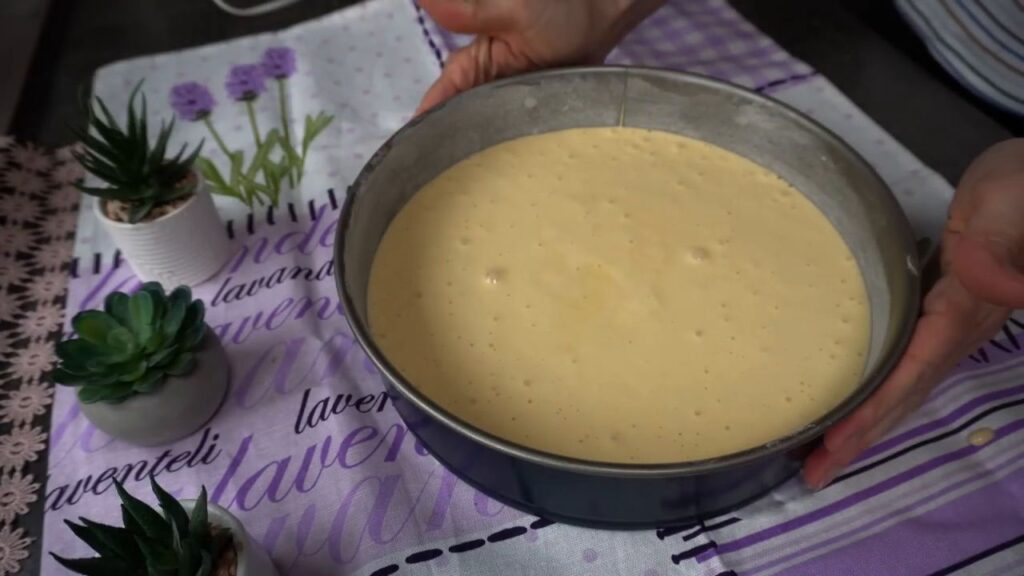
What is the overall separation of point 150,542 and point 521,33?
0.64 metres

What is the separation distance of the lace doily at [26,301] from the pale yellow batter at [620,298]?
1.11 ft

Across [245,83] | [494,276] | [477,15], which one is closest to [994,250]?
[494,276]

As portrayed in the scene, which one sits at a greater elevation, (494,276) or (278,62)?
(278,62)

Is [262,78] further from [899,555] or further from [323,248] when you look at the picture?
[899,555]

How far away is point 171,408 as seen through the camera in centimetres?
66

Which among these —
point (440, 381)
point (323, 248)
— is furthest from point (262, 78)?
point (440, 381)

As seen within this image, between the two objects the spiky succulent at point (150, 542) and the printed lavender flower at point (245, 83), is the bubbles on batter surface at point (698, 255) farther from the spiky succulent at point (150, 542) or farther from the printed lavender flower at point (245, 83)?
the printed lavender flower at point (245, 83)

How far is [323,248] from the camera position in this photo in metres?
0.88

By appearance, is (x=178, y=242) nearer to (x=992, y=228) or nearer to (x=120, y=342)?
(x=120, y=342)

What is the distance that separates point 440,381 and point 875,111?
73cm

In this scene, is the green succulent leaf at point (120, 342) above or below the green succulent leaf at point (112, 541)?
above

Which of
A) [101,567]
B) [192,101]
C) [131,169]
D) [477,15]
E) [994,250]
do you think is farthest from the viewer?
[192,101]

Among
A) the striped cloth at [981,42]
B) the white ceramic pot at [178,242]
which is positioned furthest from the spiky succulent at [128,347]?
the striped cloth at [981,42]

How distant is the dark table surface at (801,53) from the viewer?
99 centimetres
